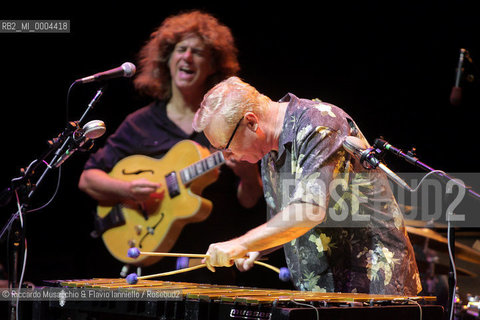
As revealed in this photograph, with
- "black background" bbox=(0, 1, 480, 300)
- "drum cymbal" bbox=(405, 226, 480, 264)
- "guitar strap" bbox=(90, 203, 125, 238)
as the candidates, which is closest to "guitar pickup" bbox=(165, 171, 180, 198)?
"guitar strap" bbox=(90, 203, 125, 238)

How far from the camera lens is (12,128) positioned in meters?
5.54

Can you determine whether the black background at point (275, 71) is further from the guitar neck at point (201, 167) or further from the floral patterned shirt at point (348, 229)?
the floral patterned shirt at point (348, 229)

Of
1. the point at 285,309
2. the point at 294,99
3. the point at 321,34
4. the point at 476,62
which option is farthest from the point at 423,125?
the point at 285,309

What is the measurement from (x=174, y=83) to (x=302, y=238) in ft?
8.85

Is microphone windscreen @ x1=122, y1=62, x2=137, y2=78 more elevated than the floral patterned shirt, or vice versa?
microphone windscreen @ x1=122, y1=62, x2=137, y2=78

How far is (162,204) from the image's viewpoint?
4.79 meters

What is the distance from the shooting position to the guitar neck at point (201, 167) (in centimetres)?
457

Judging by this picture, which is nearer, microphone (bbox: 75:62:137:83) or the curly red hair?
microphone (bbox: 75:62:137:83)

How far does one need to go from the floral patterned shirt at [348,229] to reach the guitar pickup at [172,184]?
2.20m

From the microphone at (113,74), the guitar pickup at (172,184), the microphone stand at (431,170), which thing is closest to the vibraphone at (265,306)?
the microphone stand at (431,170)

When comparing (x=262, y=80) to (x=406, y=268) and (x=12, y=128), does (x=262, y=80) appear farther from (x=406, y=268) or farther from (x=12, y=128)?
(x=406, y=268)

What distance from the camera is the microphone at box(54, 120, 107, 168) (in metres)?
3.04

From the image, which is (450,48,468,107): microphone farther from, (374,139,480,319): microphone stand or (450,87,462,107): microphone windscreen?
(374,139,480,319): microphone stand

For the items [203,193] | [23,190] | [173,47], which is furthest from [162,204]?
[23,190]
